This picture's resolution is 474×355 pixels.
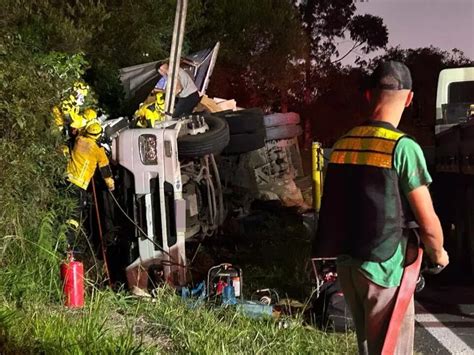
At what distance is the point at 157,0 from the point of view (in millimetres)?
15492

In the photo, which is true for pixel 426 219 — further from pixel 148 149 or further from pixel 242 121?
pixel 242 121

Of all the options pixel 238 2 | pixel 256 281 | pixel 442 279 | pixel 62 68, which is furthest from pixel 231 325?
pixel 238 2

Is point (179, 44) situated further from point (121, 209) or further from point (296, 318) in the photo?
point (296, 318)

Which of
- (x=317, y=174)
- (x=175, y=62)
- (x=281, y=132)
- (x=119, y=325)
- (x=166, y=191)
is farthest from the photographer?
(x=281, y=132)

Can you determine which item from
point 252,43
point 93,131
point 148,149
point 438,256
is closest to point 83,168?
point 93,131

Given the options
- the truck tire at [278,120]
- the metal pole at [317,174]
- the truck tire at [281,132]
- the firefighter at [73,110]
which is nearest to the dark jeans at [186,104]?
the firefighter at [73,110]

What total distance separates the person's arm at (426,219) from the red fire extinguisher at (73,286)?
11.5 ft

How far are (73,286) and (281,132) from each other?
361 inches

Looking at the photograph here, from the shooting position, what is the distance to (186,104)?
1114cm

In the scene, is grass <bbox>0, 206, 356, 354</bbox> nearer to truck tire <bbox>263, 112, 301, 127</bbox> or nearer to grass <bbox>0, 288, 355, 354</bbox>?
grass <bbox>0, 288, 355, 354</bbox>

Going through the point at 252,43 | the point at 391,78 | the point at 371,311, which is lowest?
the point at 371,311

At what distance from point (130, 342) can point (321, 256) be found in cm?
174

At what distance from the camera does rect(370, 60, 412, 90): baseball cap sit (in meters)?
3.51

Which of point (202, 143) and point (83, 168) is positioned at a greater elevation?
point (202, 143)
